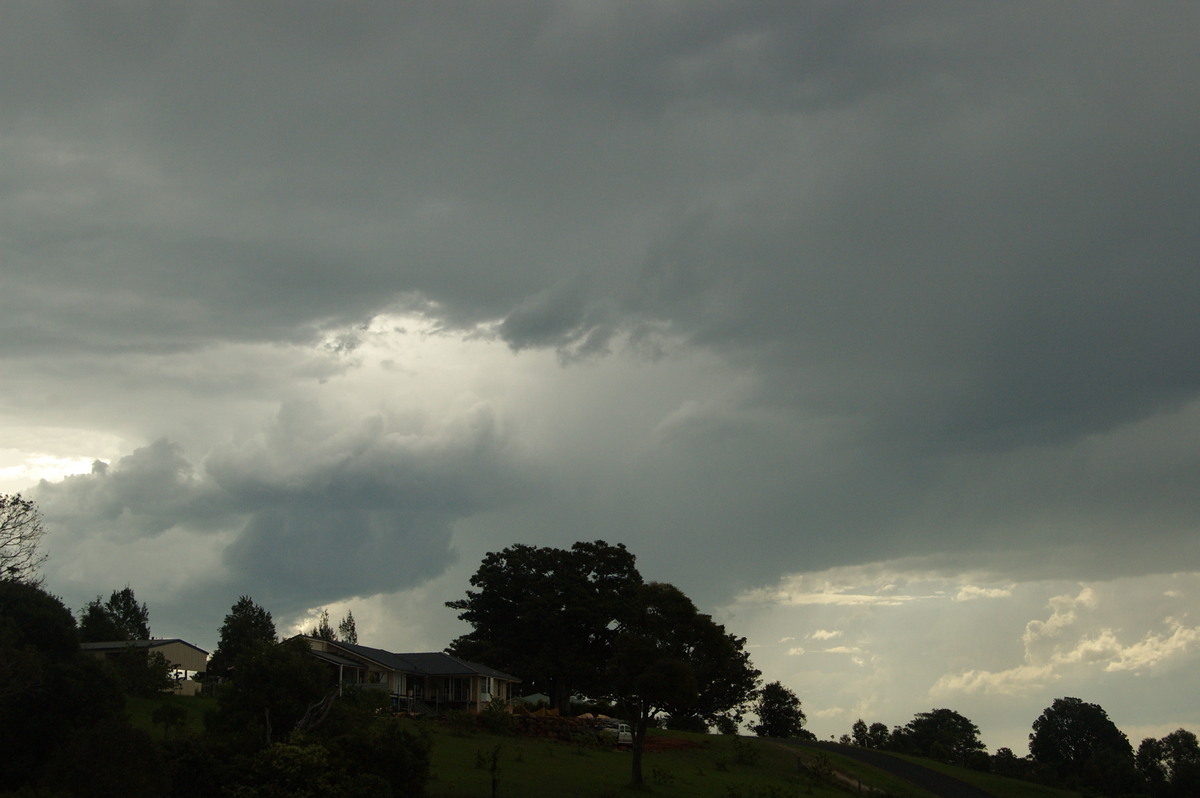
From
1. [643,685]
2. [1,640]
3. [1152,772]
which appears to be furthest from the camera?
[1152,772]

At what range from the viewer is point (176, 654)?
74.2 meters

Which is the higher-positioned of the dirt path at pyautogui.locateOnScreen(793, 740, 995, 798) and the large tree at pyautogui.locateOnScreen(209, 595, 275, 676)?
the large tree at pyautogui.locateOnScreen(209, 595, 275, 676)

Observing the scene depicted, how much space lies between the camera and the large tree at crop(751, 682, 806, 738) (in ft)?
344

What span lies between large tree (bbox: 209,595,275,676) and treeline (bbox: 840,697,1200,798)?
67.0m

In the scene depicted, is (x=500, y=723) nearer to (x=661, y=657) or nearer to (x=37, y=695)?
(x=661, y=657)

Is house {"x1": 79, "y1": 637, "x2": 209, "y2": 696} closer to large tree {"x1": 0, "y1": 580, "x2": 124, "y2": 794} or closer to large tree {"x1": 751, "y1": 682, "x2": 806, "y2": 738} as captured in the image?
large tree {"x1": 0, "y1": 580, "x2": 124, "y2": 794}

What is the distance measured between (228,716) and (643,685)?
2044 cm

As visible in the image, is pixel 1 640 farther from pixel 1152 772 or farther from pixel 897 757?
pixel 1152 772

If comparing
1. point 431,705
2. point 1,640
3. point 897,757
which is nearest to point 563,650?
point 431,705

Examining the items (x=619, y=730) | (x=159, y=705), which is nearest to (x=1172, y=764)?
(x=619, y=730)

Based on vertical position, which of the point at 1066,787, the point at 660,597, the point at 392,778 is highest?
the point at 660,597

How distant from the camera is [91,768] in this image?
28312 mm

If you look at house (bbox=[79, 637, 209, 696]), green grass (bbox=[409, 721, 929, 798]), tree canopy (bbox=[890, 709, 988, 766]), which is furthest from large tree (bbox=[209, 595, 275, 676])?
tree canopy (bbox=[890, 709, 988, 766])

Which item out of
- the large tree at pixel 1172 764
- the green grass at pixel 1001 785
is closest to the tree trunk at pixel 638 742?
the green grass at pixel 1001 785
